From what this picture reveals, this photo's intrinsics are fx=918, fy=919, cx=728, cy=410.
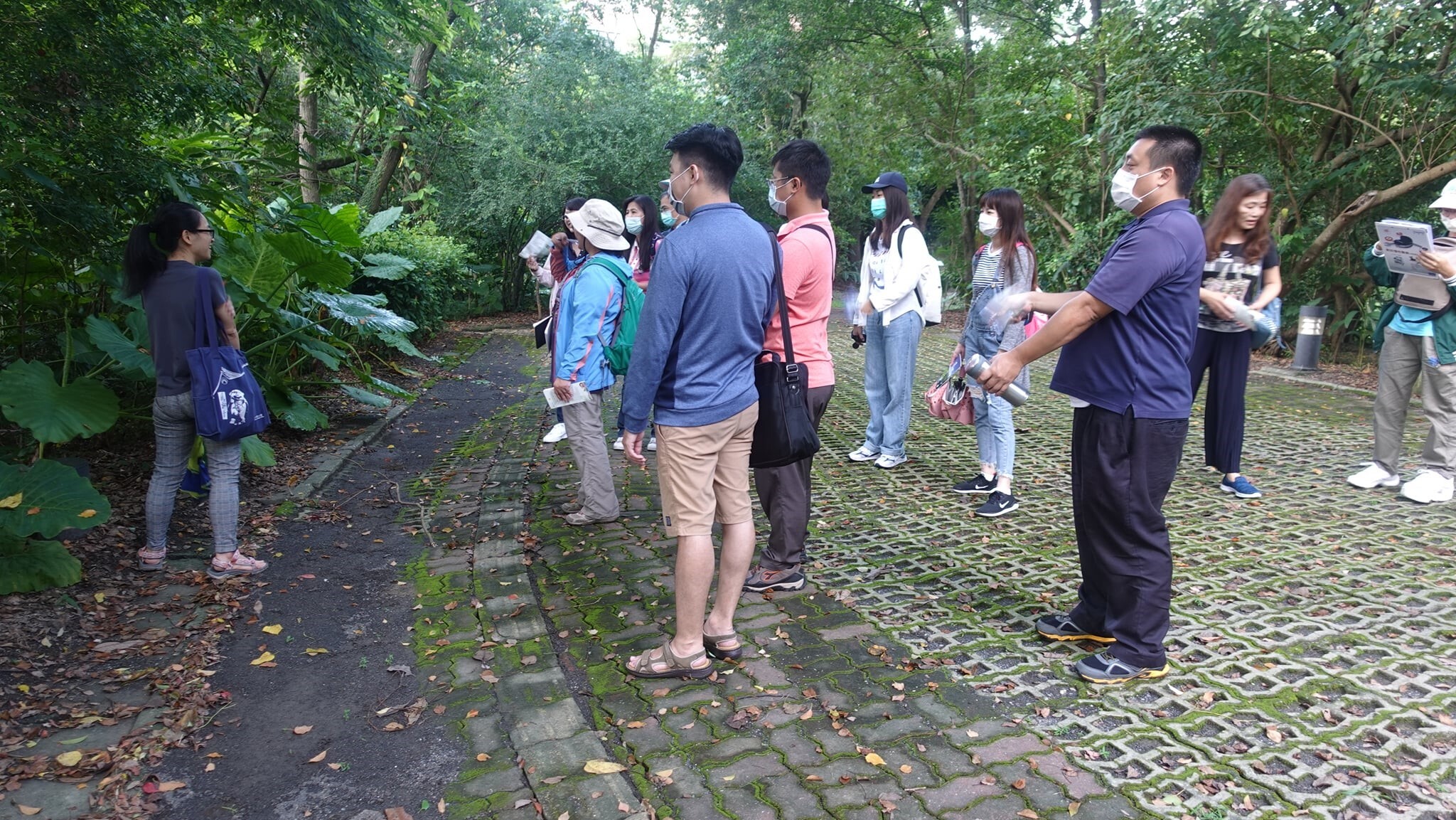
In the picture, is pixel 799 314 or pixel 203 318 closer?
pixel 799 314

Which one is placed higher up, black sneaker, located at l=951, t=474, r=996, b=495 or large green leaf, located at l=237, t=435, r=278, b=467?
large green leaf, located at l=237, t=435, r=278, b=467

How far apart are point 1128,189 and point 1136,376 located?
0.74 m

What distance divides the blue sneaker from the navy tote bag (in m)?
5.91

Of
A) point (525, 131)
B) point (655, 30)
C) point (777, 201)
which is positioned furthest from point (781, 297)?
point (655, 30)

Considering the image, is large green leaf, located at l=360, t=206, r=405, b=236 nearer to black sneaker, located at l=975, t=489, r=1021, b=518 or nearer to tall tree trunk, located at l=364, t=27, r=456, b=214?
tall tree trunk, located at l=364, t=27, r=456, b=214

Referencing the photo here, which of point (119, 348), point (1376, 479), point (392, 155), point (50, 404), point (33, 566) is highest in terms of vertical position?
point (392, 155)

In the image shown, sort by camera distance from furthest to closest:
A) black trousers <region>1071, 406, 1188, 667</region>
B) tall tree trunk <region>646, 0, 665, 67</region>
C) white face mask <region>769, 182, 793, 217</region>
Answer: tall tree trunk <region>646, 0, 665, 67</region>, white face mask <region>769, 182, 793, 217</region>, black trousers <region>1071, 406, 1188, 667</region>

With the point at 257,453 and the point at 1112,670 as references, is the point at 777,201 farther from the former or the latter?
the point at 257,453

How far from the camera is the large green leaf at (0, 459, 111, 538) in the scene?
424 cm

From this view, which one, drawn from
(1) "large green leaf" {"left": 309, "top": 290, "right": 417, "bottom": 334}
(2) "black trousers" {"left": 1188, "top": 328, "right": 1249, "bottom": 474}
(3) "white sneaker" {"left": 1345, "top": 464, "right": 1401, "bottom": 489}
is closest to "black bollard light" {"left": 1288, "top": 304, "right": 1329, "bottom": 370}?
(3) "white sneaker" {"left": 1345, "top": 464, "right": 1401, "bottom": 489}

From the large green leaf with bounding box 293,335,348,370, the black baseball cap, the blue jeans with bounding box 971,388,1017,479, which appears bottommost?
the blue jeans with bounding box 971,388,1017,479

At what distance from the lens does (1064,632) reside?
13.2 feet

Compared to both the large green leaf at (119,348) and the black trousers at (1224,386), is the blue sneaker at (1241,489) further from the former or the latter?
the large green leaf at (119,348)

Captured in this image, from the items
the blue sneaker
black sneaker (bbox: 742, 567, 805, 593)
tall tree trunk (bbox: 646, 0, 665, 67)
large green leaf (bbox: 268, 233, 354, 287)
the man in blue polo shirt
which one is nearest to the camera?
the man in blue polo shirt
